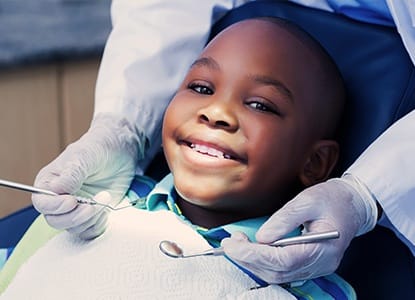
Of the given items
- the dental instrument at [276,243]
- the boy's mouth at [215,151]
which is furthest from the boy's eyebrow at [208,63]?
the dental instrument at [276,243]

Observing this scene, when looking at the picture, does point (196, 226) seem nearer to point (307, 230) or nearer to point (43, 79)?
point (307, 230)

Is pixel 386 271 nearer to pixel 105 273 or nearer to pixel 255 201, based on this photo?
pixel 255 201

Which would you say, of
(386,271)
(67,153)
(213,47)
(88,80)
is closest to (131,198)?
(67,153)

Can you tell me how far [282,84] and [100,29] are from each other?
3.46 feet

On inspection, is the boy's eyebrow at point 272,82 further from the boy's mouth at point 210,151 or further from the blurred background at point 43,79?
the blurred background at point 43,79

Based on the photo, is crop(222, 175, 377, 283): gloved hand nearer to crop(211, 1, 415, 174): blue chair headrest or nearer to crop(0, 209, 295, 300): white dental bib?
crop(0, 209, 295, 300): white dental bib

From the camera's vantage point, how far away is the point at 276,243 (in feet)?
3.05

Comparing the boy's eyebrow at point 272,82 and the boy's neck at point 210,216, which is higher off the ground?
the boy's eyebrow at point 272,82

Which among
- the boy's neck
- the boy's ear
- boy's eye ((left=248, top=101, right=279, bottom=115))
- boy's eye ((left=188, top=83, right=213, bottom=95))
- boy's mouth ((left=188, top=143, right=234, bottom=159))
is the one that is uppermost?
boy's eye ((left=248, top=101, right=279, bottom=115))

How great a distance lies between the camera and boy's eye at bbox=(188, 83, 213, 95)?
108 cm

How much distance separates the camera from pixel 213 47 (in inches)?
43.7

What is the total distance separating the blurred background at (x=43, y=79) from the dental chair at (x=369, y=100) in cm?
83

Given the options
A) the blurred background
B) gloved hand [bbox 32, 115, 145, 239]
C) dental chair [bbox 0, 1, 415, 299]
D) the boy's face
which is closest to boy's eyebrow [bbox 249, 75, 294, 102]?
the boy's face

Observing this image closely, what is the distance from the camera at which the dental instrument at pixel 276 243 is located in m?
0.91
